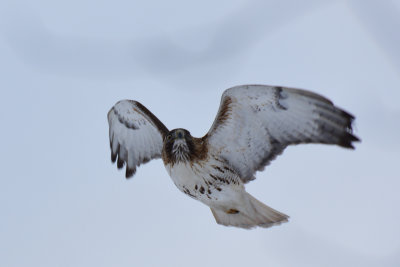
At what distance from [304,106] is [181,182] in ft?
6.96

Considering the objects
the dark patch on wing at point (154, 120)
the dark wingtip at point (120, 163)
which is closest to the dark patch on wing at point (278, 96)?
the dark patch on wing at point (154, 120)

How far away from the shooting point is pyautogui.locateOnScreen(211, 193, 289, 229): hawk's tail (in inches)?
351

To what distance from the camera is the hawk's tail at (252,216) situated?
892 cm

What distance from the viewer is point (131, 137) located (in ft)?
32.9

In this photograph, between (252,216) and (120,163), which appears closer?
(252,216)

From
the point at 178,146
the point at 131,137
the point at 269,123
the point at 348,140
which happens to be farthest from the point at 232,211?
the point at 348,140

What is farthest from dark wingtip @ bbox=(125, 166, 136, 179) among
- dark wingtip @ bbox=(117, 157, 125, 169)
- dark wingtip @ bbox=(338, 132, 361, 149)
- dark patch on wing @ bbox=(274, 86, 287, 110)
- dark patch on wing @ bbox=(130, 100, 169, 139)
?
dark wingtip @ bbox=(338, 132, 361, 149)

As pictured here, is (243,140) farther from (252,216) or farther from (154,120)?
(154,120)

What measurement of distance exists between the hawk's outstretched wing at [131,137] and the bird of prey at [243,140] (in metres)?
0.13

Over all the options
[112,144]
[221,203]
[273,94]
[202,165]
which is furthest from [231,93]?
[112,144]

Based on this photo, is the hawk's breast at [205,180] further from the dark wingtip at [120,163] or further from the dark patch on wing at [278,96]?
the dark wingtip at [120,163]

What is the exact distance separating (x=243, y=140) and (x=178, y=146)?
975mm

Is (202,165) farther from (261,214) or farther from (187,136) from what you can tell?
(261,214)

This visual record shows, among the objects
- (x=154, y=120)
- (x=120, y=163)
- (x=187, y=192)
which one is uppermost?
(x=154, y=120)
